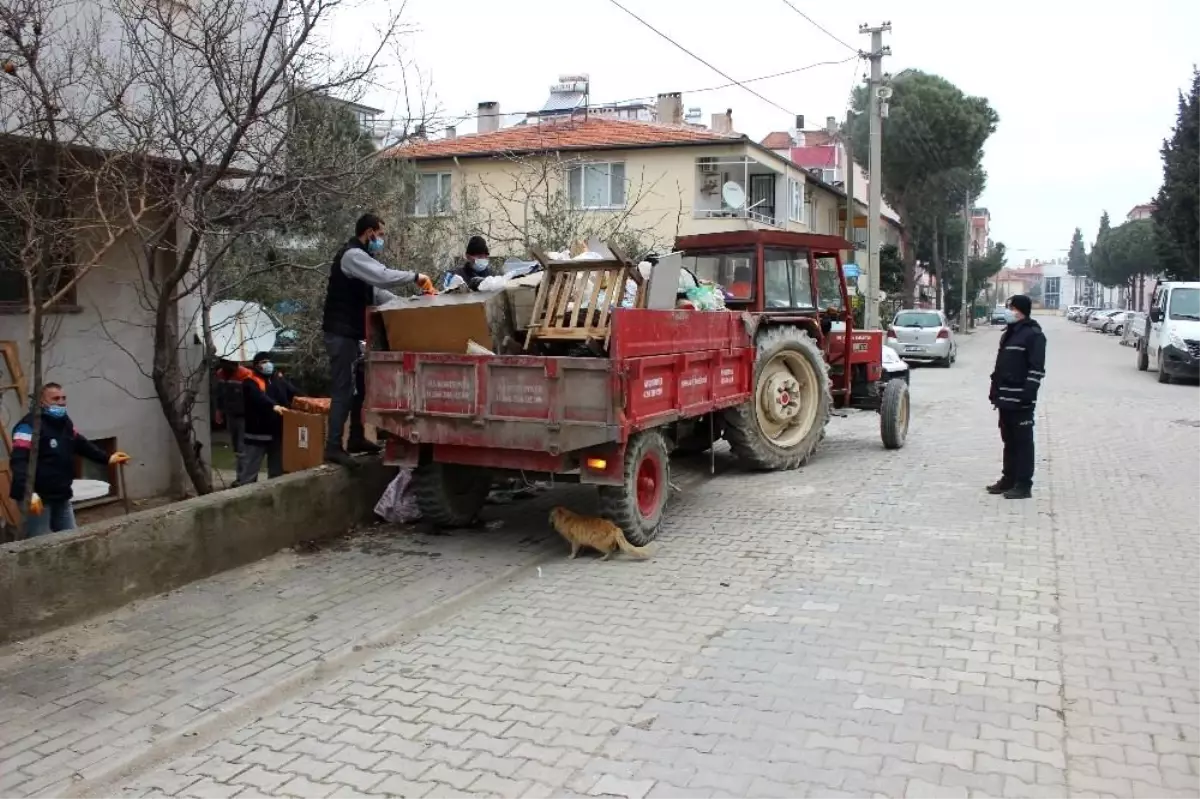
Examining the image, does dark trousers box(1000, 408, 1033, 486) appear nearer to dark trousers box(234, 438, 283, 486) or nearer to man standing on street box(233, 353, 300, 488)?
man standing on street box(233, 353, 300, 488)

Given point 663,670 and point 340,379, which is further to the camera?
point 340,379

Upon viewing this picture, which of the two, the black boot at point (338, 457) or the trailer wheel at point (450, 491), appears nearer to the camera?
the trailer wheel at point (450, 491)

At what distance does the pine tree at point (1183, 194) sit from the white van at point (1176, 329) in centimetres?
1329

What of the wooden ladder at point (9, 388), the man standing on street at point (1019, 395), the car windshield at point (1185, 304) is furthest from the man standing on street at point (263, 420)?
the car windshield at point (1185, 304)

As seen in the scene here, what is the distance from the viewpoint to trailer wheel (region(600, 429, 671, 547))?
659cm

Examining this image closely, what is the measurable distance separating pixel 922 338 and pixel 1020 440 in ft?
64.0

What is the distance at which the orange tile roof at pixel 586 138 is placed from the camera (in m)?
27.0

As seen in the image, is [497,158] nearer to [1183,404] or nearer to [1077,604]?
[1183,404]

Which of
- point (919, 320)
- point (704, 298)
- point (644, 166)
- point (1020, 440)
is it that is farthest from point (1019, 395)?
point (919, 320)

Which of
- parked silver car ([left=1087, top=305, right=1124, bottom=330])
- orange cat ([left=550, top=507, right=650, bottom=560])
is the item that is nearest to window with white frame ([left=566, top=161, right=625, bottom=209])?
orange cat ([left=550, top=507, right=650, bottom=560])

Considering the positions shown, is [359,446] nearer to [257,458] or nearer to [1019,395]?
[257,458]

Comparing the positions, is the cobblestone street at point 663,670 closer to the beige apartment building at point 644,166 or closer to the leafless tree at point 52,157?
the leafless tree at point 52,157

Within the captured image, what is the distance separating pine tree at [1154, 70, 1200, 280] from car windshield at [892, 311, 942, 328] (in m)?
12.4

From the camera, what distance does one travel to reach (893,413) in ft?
37.1
